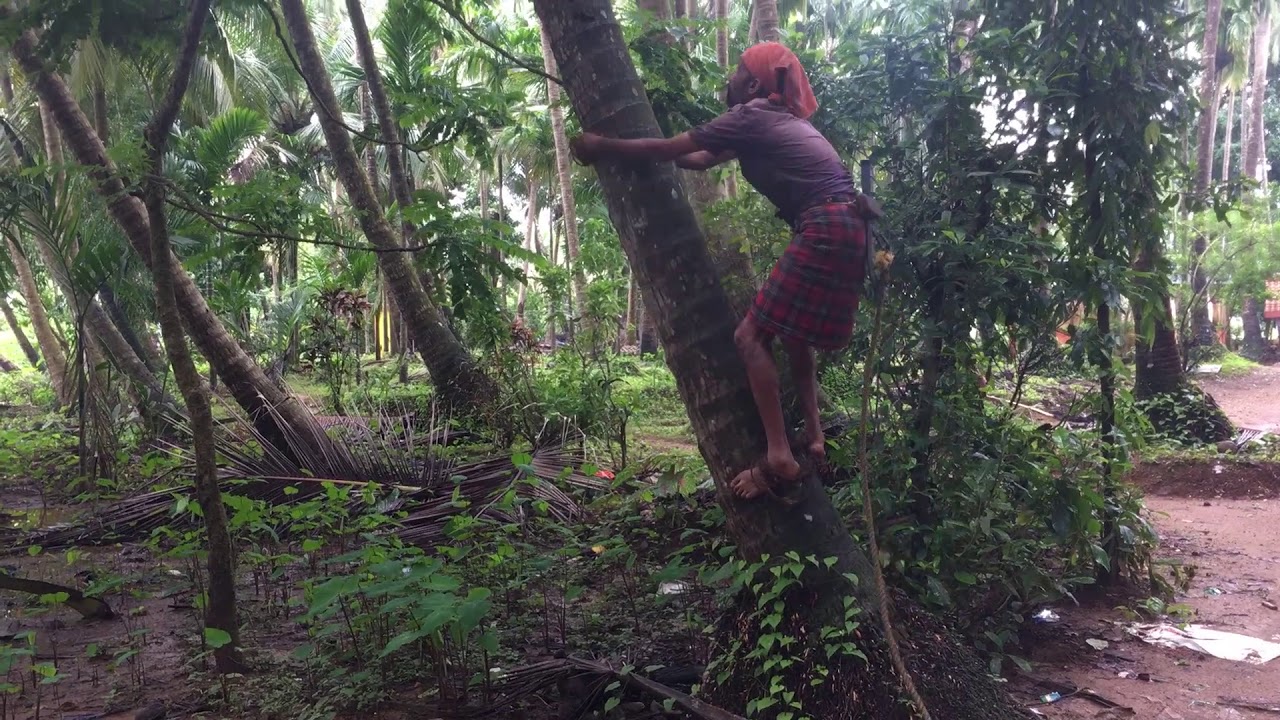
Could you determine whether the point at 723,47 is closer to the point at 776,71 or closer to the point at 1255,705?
the point at 776,71

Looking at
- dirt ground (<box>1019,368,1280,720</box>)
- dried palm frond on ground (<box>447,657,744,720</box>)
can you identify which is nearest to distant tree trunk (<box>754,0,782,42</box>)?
dirt ground (<box>1019,368,1280,720</box>)

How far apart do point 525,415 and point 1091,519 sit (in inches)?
167

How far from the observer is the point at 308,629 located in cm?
386

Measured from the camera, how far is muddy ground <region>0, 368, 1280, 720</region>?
11.0 feet

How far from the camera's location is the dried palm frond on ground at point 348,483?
525cm

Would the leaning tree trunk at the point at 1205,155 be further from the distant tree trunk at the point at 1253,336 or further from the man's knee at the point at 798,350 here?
the man's knee at the point at 798,350

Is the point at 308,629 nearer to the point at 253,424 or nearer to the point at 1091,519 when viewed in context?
the point at 253,424

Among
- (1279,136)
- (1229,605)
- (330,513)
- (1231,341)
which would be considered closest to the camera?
(330,513)

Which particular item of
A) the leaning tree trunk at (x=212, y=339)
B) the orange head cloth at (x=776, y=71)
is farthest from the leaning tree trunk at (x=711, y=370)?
the leaning tree trunk at (x=212, y=339)

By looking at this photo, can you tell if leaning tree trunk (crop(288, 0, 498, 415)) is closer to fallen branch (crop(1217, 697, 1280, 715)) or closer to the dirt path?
fallen branch (crop(1217, 697, 1280, 715))

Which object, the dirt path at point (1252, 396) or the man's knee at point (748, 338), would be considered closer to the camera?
the man's knee at point (748, 338)

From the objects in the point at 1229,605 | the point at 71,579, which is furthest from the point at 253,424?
the point at 1229,605

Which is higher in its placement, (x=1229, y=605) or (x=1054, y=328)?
(x=1054, y=328)

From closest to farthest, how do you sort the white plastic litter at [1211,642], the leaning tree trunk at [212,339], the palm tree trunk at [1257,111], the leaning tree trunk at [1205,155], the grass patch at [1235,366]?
the white plastic litter at [1211,642] → the leaning tree trunk at [212,339] → the leaning tree trunk at [1205,155] → the grass patch at [1235,366] → the palm tree trunk at [1257,111]
